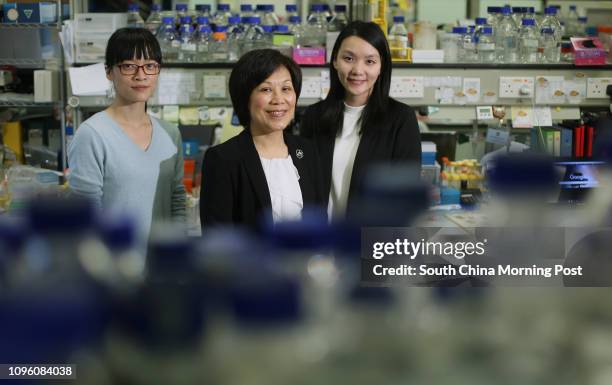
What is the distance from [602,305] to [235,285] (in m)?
0.30

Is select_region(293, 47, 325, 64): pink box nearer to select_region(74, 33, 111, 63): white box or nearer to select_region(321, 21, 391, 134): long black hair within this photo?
select_region(74, 33, 111, 63): white box

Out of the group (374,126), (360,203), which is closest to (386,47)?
(374,126)

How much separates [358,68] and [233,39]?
177 cm

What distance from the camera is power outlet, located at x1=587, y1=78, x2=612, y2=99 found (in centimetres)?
386

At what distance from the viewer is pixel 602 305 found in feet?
2.00

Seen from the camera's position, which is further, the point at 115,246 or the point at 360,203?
the point at 360,203

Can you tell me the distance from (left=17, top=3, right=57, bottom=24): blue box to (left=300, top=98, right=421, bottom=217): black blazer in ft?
7.00

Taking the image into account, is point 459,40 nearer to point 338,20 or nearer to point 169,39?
point 338,20

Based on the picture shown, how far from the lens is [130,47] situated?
195 cm

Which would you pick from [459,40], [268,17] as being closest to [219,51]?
[268,17]

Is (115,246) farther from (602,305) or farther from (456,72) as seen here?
(456,72)

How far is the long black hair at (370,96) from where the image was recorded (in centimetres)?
215

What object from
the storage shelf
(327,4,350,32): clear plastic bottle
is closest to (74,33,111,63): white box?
the storage shelf

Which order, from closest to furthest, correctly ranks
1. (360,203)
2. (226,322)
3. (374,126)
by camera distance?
1. (226,322)
2. (360,203)
3. (374,126)
